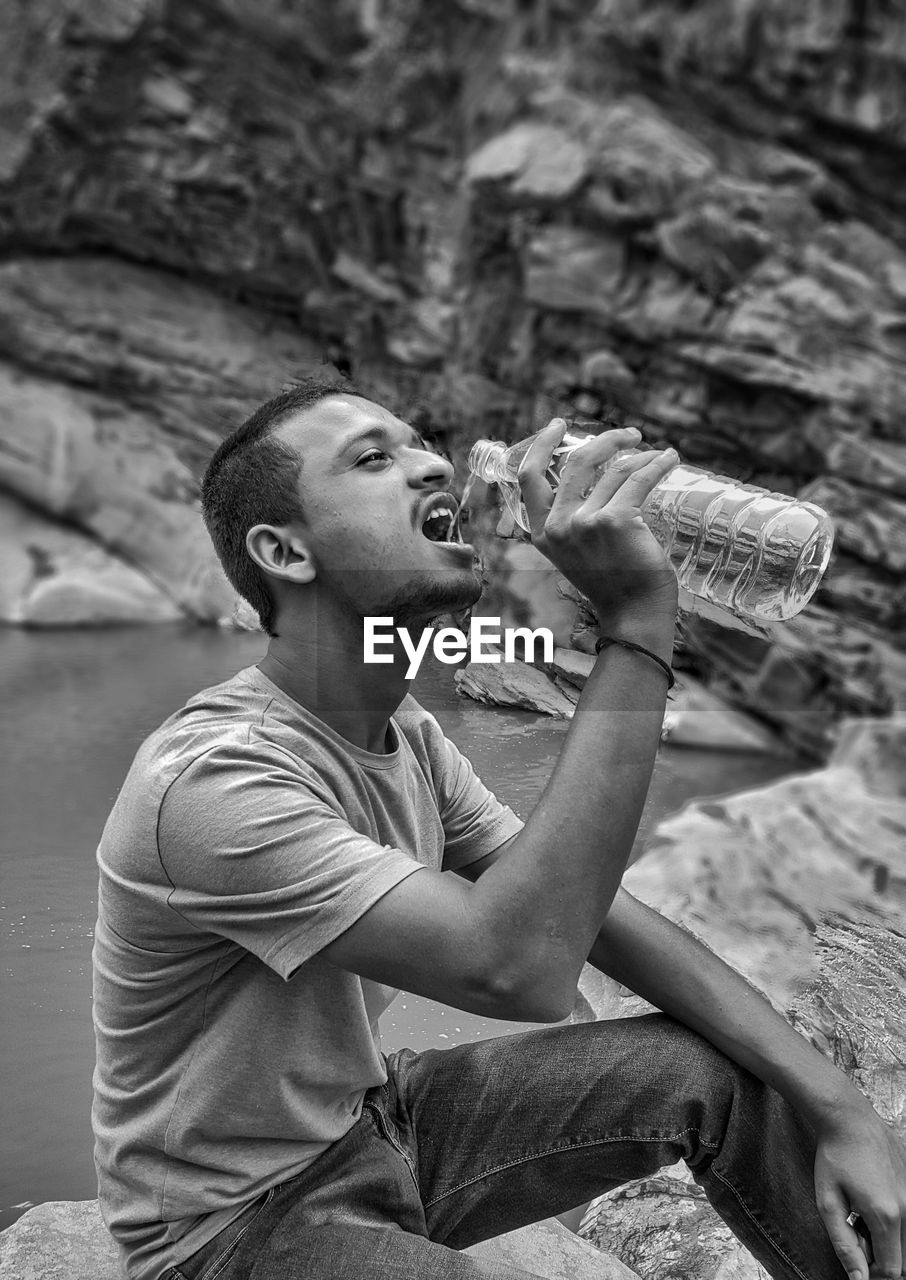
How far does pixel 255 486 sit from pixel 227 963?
426 millimetres

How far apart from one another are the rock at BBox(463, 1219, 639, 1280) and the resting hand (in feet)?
1.46

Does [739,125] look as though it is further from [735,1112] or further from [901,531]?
[735,1112]

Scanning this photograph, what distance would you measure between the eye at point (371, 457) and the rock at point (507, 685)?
336 millimetres

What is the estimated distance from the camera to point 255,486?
41.8 inches

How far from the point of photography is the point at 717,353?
23.8ft

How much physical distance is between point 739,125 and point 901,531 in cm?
339

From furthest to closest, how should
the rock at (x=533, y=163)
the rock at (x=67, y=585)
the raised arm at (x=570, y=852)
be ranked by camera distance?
1. the rock at (x=67, y=585)
2. the rock at (x=533, y=163)
3. the raised arm at (x=570, y=852)

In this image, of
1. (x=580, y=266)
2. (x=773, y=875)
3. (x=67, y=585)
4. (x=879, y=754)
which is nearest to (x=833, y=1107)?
(x=773, y=875)

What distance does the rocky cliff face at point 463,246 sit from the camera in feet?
23.1

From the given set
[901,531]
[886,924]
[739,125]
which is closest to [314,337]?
[739,125]

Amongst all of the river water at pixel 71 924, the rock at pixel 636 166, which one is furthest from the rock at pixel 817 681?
the river water at pixel 71 924

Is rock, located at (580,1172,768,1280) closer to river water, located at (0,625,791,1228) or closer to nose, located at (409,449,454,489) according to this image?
river water, located at (0,625,791,1228)

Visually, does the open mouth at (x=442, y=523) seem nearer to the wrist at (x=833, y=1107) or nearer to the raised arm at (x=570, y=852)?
the raised arm at (x=570, y=852)

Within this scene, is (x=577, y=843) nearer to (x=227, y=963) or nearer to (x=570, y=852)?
(x=570, y=852)
